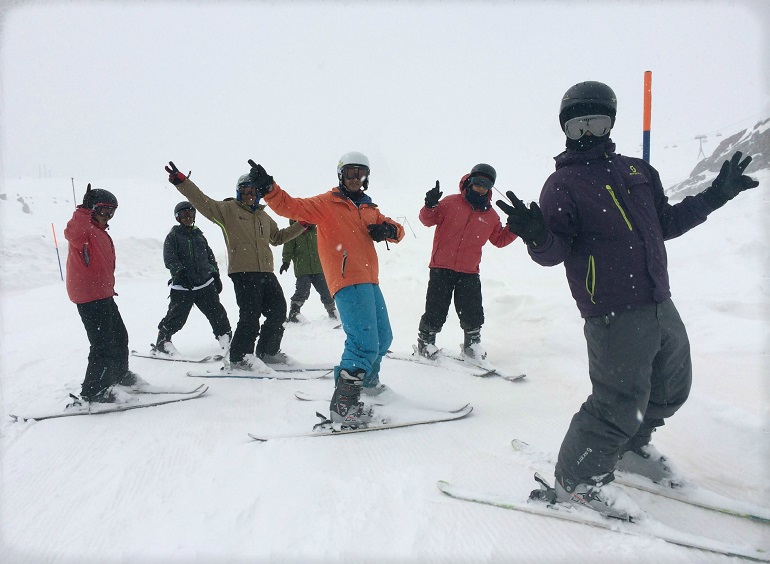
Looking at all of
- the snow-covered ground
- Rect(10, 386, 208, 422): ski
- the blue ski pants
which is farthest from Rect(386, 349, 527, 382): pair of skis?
Rect(10, 386, 208, 422): ski

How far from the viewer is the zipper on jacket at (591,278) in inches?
81.2

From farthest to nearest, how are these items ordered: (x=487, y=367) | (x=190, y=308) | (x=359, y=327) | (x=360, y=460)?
(x=190, y=308), (x=487, y=367), (x=359, y=327), (x=360, y=460)

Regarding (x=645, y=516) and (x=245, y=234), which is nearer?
(x=645, y=516)

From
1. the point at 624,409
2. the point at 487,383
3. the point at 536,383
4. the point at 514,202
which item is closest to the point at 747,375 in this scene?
the point at 536,383

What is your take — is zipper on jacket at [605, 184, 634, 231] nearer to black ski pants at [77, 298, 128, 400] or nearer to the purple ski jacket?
the purple ski jacket

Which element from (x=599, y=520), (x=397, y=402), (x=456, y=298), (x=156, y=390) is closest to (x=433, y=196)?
(x=456, y=298)

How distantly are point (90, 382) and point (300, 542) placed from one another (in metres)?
2.92

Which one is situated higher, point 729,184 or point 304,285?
point 729,184

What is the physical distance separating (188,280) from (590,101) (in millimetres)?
4946

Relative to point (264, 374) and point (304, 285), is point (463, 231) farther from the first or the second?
point (304, 285)

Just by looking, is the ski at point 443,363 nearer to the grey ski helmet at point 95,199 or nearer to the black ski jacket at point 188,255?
the black ski jacket at point 188,255

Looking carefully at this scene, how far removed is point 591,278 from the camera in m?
2.07

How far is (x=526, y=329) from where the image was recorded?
5.99 m

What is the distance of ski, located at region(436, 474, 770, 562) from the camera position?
5.90ft
